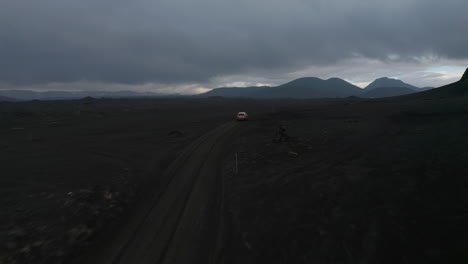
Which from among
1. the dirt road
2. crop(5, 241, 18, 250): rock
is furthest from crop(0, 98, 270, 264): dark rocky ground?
the dirt road

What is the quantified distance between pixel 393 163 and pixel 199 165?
1347cm

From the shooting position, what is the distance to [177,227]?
8211mm

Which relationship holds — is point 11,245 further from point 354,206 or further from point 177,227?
point 354,206

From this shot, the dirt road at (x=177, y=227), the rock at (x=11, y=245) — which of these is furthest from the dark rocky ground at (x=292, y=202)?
the dirt road at (x=177, y=227)

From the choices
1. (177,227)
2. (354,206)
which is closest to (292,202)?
(354,206)

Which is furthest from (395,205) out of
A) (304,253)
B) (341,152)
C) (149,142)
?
(149,142)

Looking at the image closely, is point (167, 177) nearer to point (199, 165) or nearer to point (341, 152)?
point (199, 165)

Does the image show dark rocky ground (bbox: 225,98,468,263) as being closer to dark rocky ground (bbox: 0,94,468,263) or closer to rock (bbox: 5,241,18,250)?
dark rocky ground (bbox: 0,94,468,263)

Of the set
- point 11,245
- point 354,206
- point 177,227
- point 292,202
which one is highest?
point 354,206

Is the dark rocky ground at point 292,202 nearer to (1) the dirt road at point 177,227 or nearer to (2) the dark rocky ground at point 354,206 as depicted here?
(2) the dark rocky ground at point 354,206

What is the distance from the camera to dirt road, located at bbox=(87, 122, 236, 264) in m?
6.75

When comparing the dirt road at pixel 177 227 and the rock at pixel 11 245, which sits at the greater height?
the dirt road at pixel 177 227

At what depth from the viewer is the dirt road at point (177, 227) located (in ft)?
22.1

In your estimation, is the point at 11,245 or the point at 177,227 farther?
the point at 177,227
